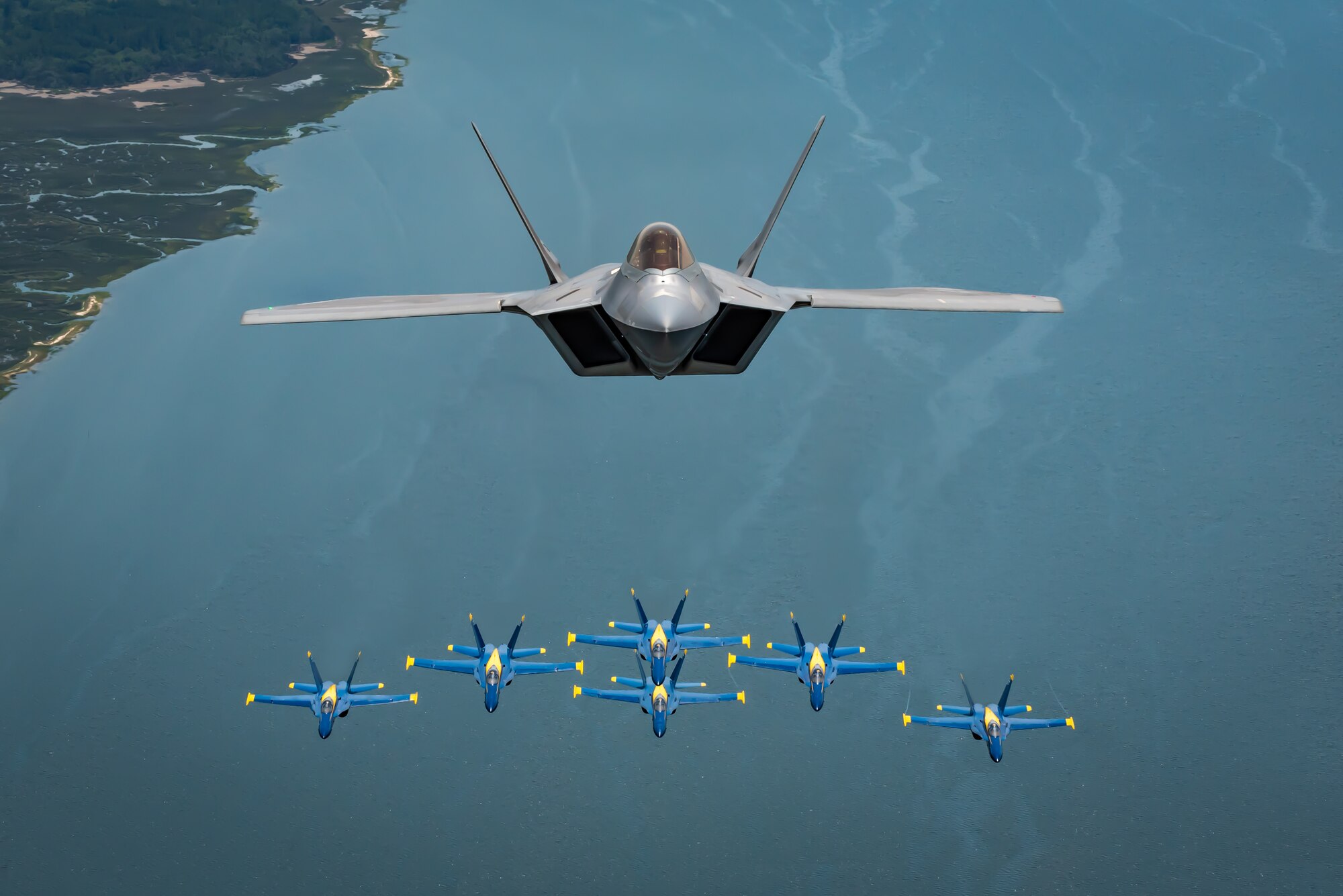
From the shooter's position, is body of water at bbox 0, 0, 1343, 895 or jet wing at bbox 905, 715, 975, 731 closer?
jet wing at bbox 905, 715, 975, 731

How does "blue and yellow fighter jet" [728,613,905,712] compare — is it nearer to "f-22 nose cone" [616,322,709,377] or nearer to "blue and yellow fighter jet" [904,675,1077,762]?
"blue and yellow fighter jet" [904,675,1077,762]

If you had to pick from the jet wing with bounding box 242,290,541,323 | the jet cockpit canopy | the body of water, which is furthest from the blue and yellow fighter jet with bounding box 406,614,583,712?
the jet cockpit canopy

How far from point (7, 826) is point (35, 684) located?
67.1ft

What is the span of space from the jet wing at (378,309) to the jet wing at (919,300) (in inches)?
409

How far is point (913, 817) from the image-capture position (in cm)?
16338

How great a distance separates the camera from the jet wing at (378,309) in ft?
129

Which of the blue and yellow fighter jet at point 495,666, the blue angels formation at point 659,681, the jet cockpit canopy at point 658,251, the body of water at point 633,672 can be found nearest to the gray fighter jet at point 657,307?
the jet cockpit canopy at point 658,251

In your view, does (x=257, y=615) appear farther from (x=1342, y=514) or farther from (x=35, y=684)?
(x=1342, y=514)

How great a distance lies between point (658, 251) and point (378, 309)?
9695 millimetres

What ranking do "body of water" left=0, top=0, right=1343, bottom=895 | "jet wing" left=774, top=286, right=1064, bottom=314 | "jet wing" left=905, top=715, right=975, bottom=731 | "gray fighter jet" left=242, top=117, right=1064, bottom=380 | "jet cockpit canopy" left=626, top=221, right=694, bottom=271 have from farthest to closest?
"body of water" left=0, top=0, right=1343, bottom=895
"jet wing" left=905, top=715, right=975, bottom=731
"jet wing" left=774, top=286, right=1064, bottom=314
"jet cockpit canopy" left=626, top=221, right=694, bottom=271
"gray fighter jet" left=242, top=117, right=1064, bottom=380

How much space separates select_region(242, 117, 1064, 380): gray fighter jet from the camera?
38688mm

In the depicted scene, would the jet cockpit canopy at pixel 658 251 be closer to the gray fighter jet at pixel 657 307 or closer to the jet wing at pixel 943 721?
the gray fighter jet at pixel 657 307

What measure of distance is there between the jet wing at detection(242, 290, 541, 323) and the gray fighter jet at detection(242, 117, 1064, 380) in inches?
1.8

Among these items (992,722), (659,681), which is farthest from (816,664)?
(992,722)
